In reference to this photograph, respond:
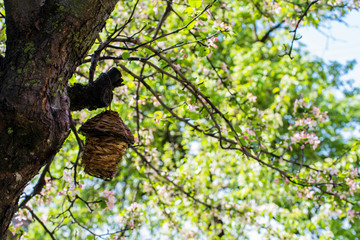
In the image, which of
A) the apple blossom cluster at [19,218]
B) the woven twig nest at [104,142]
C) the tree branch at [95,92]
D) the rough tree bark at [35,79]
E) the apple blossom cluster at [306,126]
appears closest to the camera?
the rough tree bark at [35,79]

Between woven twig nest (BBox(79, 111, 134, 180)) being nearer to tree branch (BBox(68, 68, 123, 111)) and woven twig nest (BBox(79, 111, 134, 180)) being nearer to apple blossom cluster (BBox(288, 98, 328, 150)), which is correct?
tree branch (BBox(68, 68, 123, 111))

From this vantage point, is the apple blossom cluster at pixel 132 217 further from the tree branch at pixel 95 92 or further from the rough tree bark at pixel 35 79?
the rough tree bark at pixel 35 79

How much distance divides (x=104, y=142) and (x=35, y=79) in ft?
1.50

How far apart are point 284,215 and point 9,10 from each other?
4563mm

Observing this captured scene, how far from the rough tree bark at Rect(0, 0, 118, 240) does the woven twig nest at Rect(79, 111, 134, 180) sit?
0.74 ft

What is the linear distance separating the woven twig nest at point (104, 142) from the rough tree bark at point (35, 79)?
22cm

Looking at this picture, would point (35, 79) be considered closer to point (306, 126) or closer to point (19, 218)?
point (19, 218)

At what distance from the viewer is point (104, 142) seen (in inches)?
61.4

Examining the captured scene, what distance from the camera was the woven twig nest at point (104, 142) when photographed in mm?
1547

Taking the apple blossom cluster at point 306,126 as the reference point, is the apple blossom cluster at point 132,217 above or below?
below

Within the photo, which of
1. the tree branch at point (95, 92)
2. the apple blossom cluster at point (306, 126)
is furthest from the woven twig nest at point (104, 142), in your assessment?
the apple blossom cluster at point (306, 126)

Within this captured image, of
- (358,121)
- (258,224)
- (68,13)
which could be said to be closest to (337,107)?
(358,121)

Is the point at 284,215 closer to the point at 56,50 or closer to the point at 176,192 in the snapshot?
the point at 176,192

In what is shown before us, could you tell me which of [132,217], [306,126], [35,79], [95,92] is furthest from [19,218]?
[306,126]
